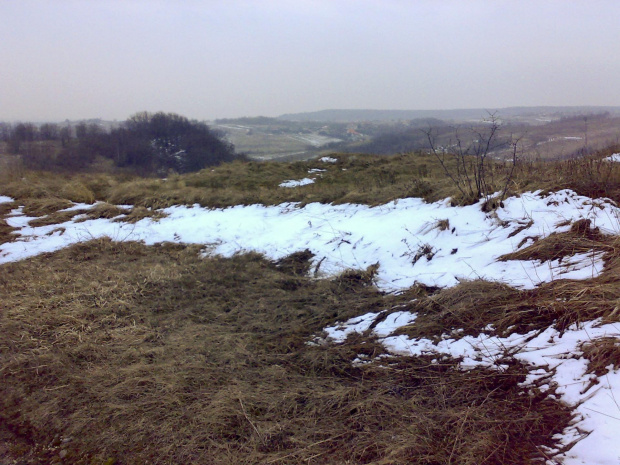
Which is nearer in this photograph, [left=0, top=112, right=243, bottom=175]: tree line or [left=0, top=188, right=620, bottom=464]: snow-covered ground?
[left=0, top=188, right=620, bottom=464]: snow-covered ground

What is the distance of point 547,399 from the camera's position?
191cm

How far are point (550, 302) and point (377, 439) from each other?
1592mm

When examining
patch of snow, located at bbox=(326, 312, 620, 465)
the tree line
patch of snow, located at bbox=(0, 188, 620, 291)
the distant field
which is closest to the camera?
patch of snow, located at bbox=(326, 312, 620, 465)

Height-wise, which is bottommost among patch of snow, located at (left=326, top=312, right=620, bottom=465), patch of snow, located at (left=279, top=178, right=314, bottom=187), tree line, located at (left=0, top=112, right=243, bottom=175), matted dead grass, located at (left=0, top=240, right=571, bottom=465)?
matted dead grass, located at (left=0, top=240, right=571, bottom=465)

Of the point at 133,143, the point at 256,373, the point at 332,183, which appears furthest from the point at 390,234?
the point at 133,143

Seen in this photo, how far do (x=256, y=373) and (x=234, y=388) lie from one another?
0.25 meters

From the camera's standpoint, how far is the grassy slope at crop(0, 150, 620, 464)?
1935 millimetres

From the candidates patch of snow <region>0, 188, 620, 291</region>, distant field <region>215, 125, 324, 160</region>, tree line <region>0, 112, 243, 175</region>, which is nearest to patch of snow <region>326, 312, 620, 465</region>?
patch of snow <region>0, 188, 620, 291</region>

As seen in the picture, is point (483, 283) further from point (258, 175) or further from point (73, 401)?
point (258, 175)

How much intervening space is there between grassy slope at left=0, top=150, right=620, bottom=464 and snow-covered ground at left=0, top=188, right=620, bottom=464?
0.49 feet

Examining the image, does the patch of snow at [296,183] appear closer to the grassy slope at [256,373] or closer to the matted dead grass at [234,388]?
the grassy slope at [256,373]

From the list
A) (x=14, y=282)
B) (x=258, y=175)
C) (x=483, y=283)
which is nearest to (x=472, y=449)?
(x=483, y=283)

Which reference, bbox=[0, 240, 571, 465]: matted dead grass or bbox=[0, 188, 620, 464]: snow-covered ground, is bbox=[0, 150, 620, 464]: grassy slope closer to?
bbox=[0, 240, 571, 465]: matted dead grass

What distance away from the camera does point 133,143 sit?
29.0 m
